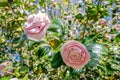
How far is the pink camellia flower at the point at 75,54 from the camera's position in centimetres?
136

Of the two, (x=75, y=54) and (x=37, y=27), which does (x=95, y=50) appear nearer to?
(x=75, y=54)

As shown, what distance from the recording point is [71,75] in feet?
5.10

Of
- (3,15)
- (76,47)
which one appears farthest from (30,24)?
(3,15)

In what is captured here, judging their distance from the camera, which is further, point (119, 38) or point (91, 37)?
point (119, 38)

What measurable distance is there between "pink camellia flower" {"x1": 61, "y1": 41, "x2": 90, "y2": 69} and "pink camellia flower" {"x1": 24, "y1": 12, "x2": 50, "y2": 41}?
0.12 metres

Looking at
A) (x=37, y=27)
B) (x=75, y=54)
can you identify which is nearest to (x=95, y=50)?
(x=75, y=54)

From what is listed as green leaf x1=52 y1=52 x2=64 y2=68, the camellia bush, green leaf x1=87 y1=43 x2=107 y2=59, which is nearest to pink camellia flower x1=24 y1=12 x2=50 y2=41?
the camellia bush

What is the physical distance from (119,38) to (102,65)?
177 millimetres

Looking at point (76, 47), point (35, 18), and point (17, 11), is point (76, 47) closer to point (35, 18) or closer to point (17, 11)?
point (35, 18)

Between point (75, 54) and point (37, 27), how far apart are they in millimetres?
200

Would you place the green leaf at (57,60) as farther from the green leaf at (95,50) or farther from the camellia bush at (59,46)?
the green leaf at (95,50)

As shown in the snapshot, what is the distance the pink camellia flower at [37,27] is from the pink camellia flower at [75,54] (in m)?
0.12

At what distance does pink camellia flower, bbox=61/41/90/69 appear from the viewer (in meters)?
1.36

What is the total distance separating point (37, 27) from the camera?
1410 mm
